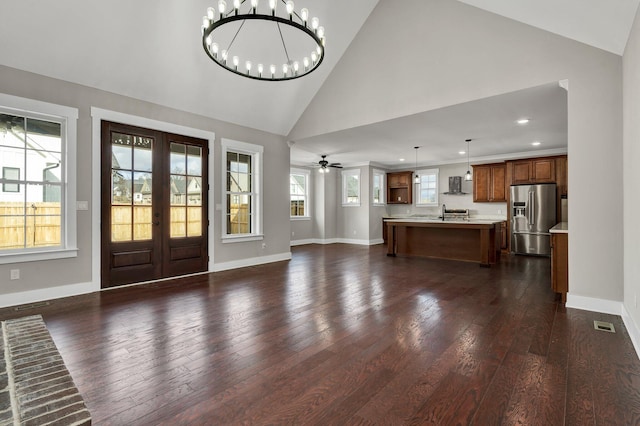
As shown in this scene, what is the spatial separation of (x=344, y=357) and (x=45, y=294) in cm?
383

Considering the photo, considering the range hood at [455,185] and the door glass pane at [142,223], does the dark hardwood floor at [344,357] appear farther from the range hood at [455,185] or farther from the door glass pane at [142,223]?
the range hood at [455,185]

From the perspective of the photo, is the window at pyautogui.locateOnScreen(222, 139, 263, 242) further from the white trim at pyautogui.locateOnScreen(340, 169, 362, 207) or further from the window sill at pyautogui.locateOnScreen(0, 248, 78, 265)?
the white trim at pyautogui.locateOnScreen(340, 169, 362, 207)

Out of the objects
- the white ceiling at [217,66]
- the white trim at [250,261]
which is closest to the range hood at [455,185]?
the white ceiling at [217,66]

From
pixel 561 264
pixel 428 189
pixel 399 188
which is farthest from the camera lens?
pixel 399 188

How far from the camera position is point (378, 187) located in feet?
33.9

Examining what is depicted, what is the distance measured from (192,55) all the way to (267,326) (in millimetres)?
3837

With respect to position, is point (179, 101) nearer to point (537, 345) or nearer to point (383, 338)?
point (383, 338)

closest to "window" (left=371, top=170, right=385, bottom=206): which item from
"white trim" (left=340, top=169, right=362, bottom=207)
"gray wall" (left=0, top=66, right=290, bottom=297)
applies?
"white trim" (left=340, top=169, right=362, bottom=207)

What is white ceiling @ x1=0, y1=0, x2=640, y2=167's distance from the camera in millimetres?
3244

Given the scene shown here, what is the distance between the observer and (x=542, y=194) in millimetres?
7109

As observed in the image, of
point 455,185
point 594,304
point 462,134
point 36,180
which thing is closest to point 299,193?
point 455,185

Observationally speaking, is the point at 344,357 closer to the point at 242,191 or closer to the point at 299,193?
the point at 242,191

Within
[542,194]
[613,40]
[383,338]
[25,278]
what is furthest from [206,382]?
[542,194]

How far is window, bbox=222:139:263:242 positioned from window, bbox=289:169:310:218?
3428 mm
